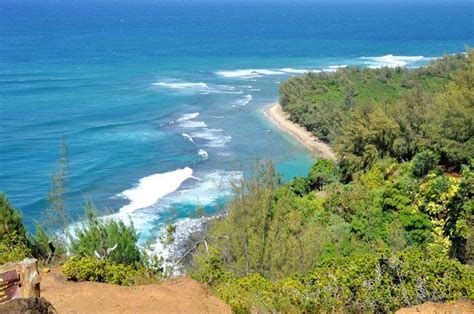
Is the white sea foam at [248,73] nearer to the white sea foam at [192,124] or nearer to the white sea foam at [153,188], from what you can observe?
the white sea foam at [192,124]

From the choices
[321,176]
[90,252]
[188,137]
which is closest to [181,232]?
[321,176]

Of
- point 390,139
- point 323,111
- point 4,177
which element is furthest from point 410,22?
point 4,177

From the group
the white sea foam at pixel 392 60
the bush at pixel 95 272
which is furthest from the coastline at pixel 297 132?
the bush at pixel 95 272

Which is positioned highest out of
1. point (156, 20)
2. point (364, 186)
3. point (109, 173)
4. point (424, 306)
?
point (156, 20)

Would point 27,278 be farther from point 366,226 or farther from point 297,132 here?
point 297,132

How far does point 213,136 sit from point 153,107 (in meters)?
→ 13.1

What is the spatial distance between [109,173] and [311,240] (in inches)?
1108

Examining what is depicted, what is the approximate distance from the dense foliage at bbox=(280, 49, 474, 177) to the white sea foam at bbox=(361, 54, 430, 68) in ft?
69.3

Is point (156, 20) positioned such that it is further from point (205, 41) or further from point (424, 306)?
point (424, 306)

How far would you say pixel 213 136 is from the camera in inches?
2340

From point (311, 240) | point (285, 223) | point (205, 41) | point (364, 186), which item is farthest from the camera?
point (205, 41)

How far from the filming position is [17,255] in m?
15.6

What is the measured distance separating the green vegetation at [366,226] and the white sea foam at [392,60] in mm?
49182

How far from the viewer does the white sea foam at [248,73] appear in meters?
92.1
